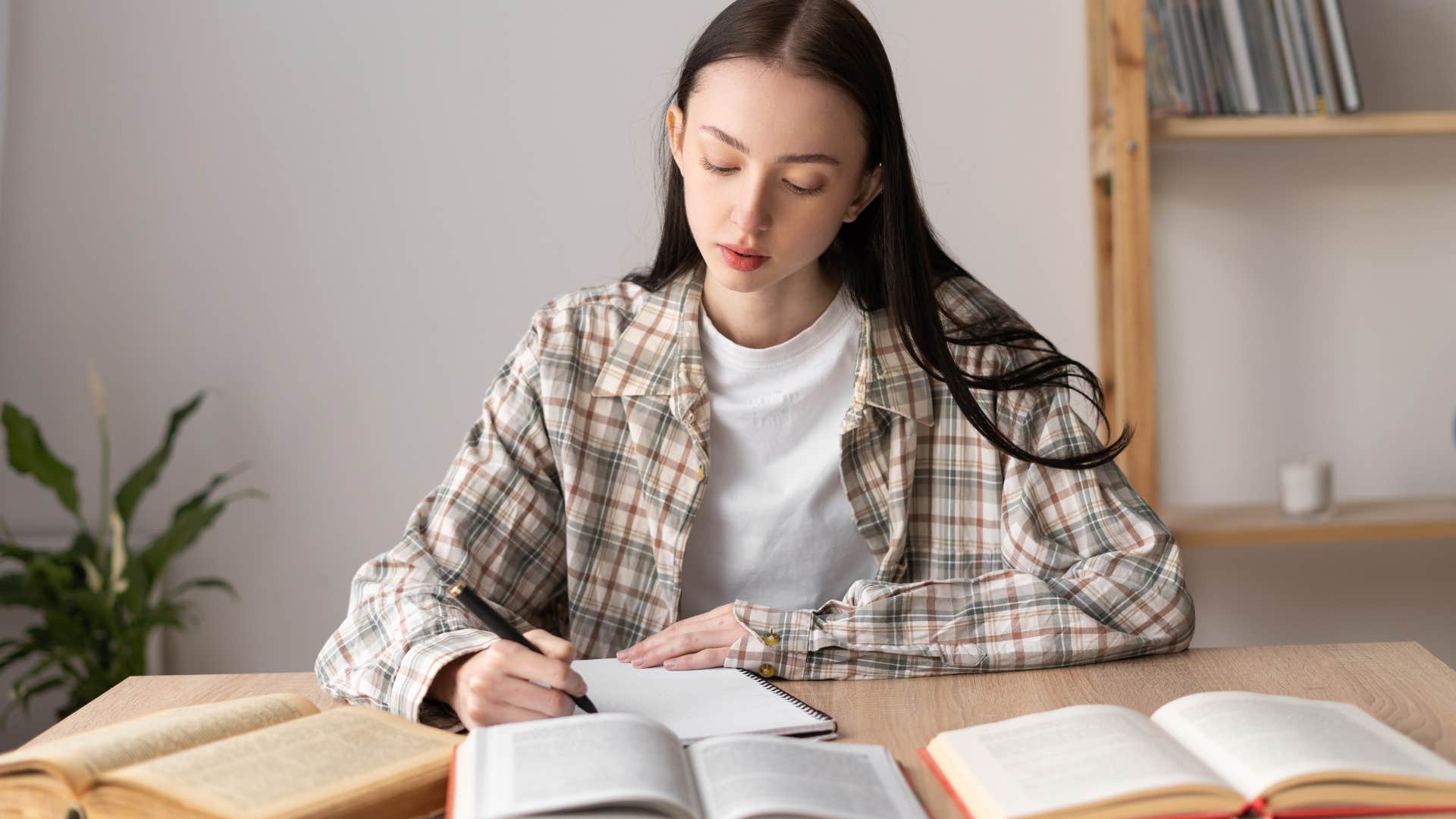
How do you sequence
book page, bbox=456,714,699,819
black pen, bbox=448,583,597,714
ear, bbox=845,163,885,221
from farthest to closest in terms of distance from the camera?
ear, bbox=845,163,885,221, black pen, bbox=448,583,597,714, book page, bbox=456,714,699,819

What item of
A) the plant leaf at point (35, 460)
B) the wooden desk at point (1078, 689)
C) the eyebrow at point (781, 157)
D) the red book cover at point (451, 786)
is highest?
the eyebrow at point (781, 157)

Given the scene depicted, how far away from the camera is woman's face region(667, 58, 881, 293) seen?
1187mm

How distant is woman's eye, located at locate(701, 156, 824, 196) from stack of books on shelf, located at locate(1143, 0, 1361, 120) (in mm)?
1077

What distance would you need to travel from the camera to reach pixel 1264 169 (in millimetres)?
2275

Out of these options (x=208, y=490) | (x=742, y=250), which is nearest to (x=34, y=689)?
(x=208, y=490)

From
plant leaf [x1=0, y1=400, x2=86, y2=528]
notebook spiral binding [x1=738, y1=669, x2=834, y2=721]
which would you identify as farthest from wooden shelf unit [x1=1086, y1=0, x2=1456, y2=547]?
plant leaf [x1=0, y1=400, x2=86, y2=528]

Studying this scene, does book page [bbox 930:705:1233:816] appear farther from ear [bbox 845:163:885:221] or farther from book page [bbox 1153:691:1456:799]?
ear [bbox 845:163:885:221]

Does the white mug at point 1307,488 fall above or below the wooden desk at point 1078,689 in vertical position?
below

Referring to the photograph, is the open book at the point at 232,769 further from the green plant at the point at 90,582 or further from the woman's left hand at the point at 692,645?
the green plant at the point at 90,582

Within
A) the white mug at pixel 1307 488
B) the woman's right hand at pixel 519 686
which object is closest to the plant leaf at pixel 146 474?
the woman's right hand at pixel 519 686

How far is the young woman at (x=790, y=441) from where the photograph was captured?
115cm

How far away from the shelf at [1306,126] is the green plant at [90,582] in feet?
5.58

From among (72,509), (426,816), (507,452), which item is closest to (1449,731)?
(426,816)

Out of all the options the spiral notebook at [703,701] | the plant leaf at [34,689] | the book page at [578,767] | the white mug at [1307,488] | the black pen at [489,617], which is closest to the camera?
the book page at [578,767]
